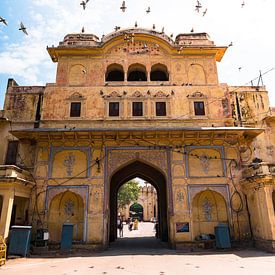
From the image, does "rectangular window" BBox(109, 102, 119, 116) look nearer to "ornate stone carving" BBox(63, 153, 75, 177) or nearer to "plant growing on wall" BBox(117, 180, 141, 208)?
"ornate stone carving" BBox(63, 153, 75, 177)

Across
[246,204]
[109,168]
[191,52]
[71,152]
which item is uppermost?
[191,52]

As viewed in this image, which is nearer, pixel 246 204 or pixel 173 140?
pixel 246 204

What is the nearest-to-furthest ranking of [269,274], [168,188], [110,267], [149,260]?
[269,274] → [110,267] → [149,260] → [168,188]

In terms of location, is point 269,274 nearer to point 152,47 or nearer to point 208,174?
point 208,174

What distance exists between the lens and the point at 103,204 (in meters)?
13.7

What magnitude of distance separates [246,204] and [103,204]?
7.78m

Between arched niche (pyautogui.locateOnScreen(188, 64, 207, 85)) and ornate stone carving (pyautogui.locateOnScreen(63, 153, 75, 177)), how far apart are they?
8.88 metres

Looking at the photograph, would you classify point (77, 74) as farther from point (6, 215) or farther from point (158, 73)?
point (6, 215)

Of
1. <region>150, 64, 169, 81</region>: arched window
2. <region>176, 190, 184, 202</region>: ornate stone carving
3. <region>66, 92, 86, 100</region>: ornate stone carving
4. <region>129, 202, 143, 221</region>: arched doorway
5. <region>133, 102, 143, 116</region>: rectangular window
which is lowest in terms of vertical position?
<region>176, 190, 184, 202</region>: ornate stone carving

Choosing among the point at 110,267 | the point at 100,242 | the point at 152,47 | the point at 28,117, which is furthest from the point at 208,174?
the point at 28,117

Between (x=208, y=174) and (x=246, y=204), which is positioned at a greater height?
(x=208, y=174)

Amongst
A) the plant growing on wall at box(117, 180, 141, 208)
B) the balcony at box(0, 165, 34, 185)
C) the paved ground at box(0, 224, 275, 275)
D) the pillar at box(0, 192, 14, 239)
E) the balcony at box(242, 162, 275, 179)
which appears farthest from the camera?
the plant growing on wall at box(117, 180, 141, 208)

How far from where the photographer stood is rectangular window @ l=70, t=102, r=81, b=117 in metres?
15.7

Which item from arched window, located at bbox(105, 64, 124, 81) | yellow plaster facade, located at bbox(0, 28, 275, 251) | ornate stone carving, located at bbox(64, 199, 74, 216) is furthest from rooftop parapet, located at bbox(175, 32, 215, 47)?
ornate stone carving, located at bbox(64, 199, 74, 216)
